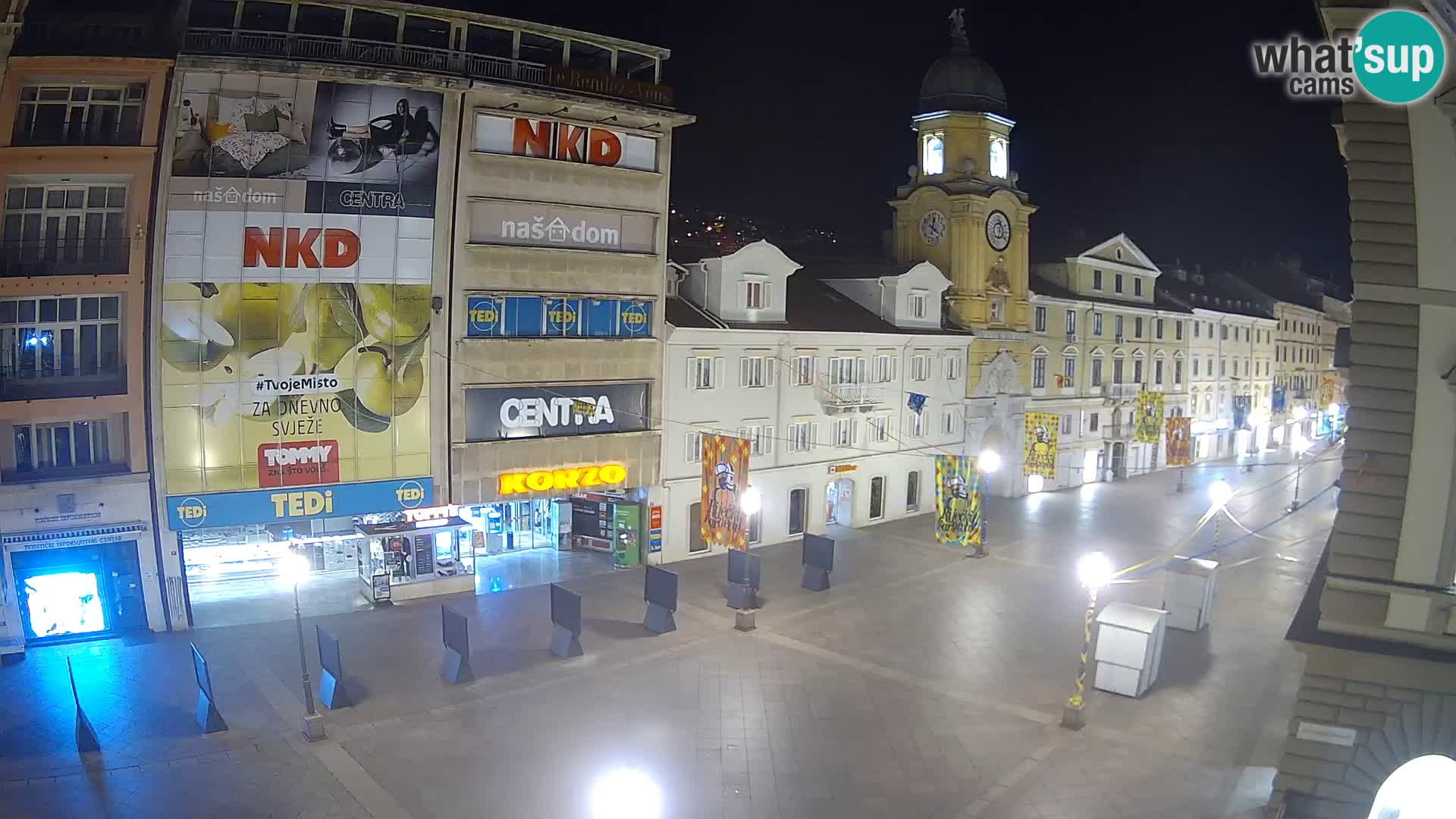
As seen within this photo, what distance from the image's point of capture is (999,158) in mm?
44656

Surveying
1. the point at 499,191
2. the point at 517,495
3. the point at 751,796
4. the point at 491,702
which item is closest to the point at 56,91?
the point at 499,191

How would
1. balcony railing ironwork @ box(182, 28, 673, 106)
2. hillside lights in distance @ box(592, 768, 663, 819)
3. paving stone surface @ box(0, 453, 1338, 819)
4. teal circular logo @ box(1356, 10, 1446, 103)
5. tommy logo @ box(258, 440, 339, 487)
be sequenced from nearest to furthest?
teal circular logo @ box(1356, 10, 1446, 103)
hillside lights in distance @ box(592, 768, 663, 819)
paving stone surface @ box(0, 453, 1338, 819)
balcony railing ironwork @ box(182, 28, 673, 106)
tommy logo @ box(258, 440, 339, 487)

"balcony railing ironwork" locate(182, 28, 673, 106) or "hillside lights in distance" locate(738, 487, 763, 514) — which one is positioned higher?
"balcony railing ironwork" locate(182, 28, 673, 106)

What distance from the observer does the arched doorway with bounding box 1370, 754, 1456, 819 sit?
6.71m

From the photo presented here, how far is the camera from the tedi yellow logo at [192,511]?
24.9 metres

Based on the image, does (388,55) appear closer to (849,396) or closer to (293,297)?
(293,297)

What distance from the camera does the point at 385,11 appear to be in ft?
83.7

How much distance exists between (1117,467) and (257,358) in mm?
44531

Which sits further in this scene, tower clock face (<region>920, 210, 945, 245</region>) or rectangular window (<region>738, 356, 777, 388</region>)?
tower clock face (<region>920, 210, 945, 245</region>)

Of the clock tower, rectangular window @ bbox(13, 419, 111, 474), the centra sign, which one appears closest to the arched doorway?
the centra sign

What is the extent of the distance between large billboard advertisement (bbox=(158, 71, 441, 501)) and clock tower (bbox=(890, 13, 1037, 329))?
24.8 m

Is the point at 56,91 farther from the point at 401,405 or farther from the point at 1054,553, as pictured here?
the point at 1054,553

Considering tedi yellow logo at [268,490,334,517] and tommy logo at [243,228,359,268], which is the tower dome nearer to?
tommy logo at [243,228,359,268]

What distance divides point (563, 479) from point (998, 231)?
2495cm
